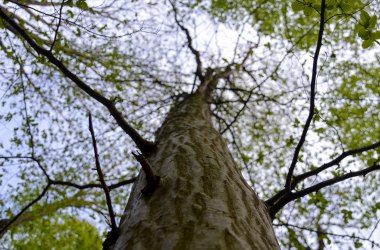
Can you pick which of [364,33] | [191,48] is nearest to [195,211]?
[364,33]

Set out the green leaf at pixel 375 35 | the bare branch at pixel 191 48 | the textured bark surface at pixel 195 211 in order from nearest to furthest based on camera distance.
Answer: the textured bark surface at pixel 195 211
the green leaf at pixel 375 35
the bare branch at pixel 191 48

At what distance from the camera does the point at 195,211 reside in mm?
1327

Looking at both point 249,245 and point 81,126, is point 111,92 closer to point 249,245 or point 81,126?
point 81,126

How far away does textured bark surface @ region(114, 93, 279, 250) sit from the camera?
1157 mm

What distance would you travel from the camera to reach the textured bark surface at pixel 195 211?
45.6 inches

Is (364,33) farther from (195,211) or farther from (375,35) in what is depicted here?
(195,211)

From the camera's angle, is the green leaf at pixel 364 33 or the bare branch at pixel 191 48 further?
the bare branch at pixel 191 48

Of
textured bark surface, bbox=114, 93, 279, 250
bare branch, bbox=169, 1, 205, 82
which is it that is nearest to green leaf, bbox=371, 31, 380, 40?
textured bark surface, bbox=114, 93, 279, 250

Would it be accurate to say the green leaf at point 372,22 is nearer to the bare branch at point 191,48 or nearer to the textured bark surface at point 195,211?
the textured bark surface at point 195,211

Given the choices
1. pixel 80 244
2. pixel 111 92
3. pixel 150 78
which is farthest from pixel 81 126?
pixel 80 244

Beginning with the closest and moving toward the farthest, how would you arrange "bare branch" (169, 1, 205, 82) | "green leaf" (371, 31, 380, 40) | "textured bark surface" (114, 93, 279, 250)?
"textured bark surface" (114, 93, 279, 250)
"green leaf" (371, 31, 380, 40)
"bare branch" (169, 1, 205, 82)

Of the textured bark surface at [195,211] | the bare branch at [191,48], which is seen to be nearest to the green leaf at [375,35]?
the textured bark surface at [195,211]

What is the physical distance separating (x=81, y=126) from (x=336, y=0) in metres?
5.42

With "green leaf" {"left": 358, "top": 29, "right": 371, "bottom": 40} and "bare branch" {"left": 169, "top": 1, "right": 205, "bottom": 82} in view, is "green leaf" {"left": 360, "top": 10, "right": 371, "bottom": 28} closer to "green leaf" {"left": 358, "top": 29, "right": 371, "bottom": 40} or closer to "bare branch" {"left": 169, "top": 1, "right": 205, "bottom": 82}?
"green leaf" {"left": 358, "top": 29, "right": 371, "bottom": 40}
